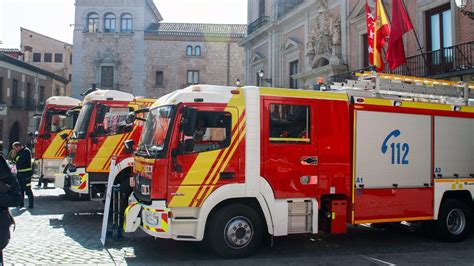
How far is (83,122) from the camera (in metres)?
10.7

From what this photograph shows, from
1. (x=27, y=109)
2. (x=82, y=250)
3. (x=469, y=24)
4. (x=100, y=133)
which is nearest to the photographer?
(x=82, y=250)

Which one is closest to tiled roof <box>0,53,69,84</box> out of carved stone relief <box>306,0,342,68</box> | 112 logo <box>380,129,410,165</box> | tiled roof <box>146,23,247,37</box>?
tiled roof <box>146,23,247,37</box>

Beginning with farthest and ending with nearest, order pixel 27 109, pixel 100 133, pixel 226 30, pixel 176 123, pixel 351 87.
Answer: pixel 226 30 → pixel 27 109 → pixel 100 133 → pixel 351 87 → pixel 176 123

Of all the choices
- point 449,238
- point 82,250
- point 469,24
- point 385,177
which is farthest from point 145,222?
point 469,24

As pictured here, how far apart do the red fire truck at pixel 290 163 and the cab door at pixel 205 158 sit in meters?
0.01

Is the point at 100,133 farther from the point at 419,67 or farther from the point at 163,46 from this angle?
the point at 163,46

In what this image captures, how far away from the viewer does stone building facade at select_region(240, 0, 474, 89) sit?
567 inches

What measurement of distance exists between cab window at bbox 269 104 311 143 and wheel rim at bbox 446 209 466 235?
11.5ft

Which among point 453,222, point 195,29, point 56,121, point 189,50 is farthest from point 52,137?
point 195,29

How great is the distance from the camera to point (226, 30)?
4481 cm

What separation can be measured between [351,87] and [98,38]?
3776cm

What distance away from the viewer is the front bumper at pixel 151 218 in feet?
21.1

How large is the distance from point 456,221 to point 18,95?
37.0 metres

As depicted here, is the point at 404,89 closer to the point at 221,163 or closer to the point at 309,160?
the point at 309,160
